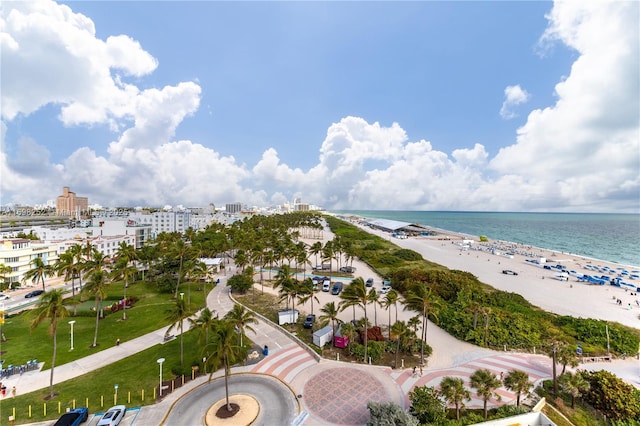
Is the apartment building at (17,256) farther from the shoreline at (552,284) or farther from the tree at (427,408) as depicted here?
the shoreline at (552,284)

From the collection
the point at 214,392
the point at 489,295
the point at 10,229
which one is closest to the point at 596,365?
the point at 489,295

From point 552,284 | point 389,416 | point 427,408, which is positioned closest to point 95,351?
point 389,416

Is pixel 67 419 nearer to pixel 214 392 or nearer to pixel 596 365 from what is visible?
pixel 214 392

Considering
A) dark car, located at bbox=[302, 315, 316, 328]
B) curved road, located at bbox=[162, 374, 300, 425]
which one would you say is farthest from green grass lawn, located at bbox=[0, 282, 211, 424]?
dark car, located at bbox=[302, 315, 316, 328]

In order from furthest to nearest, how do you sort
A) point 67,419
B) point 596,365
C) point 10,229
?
point 10,229 → point 596,365 → point 67,419

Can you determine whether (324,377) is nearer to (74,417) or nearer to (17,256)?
(74,417)

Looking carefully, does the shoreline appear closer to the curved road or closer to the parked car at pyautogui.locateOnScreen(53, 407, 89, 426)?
the curved road
